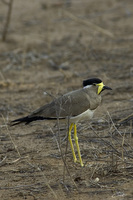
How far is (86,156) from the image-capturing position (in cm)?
504

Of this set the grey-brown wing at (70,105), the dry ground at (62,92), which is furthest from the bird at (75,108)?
the dry ground at (62,92)

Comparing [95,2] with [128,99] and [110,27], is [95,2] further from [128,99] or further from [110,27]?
[128,99]

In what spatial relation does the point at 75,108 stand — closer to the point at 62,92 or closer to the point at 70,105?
the point at 70,105

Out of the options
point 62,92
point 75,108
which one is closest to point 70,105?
point 75,108

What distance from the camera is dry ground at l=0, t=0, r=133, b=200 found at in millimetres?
4242

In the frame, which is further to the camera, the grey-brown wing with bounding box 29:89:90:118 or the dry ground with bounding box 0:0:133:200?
the grey-brown wing with bounding box 29:89:90:118

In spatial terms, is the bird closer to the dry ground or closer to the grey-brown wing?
the grey-brown wing

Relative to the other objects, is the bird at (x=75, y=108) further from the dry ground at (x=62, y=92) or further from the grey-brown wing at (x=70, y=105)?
the dry ground at (x=62, y=92)

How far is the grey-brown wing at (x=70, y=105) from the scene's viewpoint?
4871mm

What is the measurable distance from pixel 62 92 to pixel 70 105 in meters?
Result: 2.64

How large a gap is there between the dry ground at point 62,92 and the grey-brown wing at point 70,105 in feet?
0.99

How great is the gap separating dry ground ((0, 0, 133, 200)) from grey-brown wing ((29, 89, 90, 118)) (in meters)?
0.30

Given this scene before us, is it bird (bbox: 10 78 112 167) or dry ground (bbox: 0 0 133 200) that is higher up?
bird (bbox: 10 78 112 167)

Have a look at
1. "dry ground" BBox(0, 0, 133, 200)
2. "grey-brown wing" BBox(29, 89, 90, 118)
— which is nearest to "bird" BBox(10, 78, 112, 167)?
"grey-brown wing" BBox(29, 89, 90, 118)
